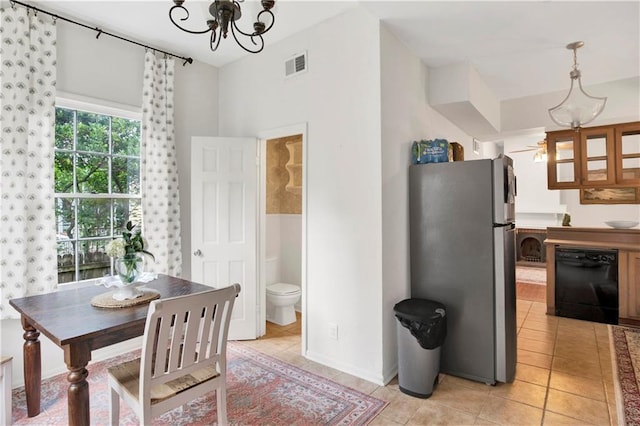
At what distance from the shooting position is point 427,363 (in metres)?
2.44

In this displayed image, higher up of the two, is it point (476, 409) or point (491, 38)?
point (491, 38)

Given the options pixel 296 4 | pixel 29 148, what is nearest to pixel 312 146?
pixel 296 4

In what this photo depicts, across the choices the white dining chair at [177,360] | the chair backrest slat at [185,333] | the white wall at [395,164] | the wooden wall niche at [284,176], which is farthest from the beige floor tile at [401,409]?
the wooden wall niche at [284,176]

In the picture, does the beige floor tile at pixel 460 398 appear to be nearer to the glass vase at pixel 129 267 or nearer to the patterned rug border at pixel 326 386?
the patterned rug border at pixel 326 386

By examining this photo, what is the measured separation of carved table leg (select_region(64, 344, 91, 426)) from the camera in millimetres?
1592

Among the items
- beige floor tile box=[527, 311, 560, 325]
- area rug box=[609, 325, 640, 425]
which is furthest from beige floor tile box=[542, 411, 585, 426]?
beige floor tile box=[527, 311, 560, 325]

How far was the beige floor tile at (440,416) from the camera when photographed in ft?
7.10

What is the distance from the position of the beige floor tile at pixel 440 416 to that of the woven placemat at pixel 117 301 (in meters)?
1.81

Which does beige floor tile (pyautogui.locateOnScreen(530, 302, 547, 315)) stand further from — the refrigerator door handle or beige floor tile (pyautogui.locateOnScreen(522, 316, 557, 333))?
the refrigerator door handle

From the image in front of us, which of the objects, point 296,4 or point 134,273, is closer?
point 134,273

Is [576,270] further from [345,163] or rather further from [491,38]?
[345,163]

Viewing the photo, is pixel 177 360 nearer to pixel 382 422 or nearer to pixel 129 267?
pixel 129 267

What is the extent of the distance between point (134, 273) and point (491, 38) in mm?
3396

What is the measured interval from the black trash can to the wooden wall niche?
2.23 metres
